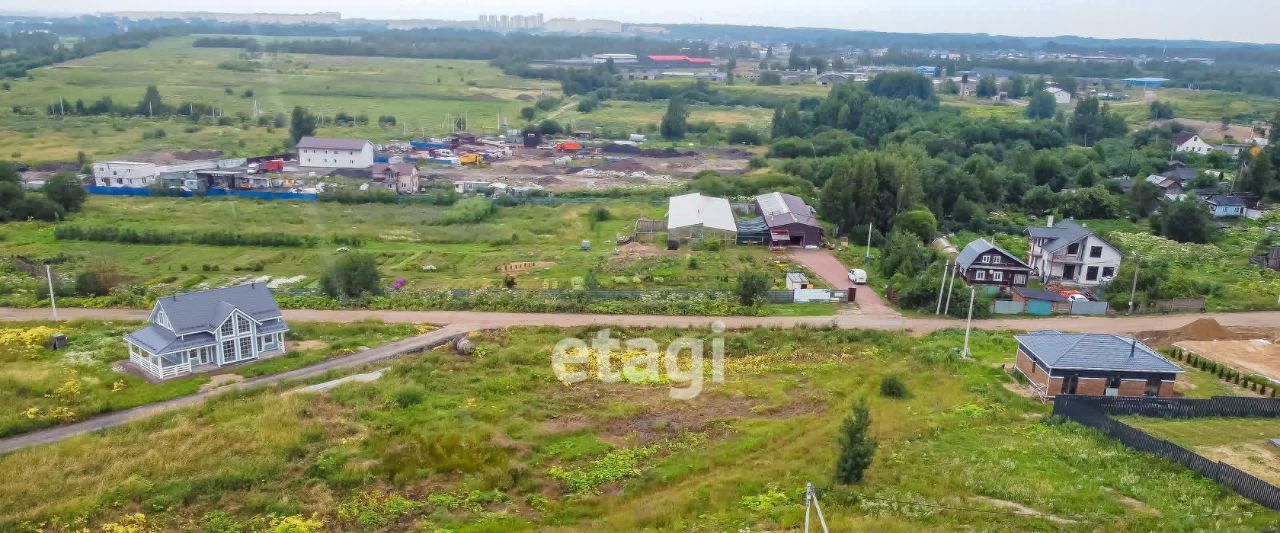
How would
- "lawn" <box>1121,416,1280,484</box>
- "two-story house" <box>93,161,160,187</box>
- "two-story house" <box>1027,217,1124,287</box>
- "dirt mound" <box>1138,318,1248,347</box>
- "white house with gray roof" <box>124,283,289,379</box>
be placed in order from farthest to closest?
"two-story house" <box>93,161,160,187</box> < "two-story house" <box>1027,217,1124,287</box> < "dirt mound" <box>1138,318,1248,347</box> < "white house with gray roof" <box>124,283,289,379</box> < "lawn" <box>1121,416,1280,484</box>

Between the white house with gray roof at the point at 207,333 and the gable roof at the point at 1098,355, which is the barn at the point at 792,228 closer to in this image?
the gable roof at the point at 1098,355

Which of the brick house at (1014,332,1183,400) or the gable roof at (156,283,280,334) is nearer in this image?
the brick house at (1014,332,1183,400)

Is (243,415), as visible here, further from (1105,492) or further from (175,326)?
(1105,492)

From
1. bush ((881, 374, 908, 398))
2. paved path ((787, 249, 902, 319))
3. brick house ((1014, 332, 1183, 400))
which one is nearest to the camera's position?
brick house ((1014, 332, 1183, 400))

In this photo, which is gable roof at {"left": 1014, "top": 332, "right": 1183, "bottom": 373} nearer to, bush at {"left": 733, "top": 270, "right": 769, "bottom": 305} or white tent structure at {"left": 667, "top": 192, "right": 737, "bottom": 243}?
bush at {"left": 733, "top": 270, "right": 769, "bottom": 305}

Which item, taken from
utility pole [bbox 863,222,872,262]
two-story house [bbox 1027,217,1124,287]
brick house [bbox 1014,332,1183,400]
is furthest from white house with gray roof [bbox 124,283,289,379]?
two-story house [bbox 1027,217,1124,287]

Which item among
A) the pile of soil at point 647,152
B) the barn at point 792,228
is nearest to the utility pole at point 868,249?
the barn at point 792,228

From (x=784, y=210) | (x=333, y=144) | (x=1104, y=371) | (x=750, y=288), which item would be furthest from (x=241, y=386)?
(x=333, y=144)
